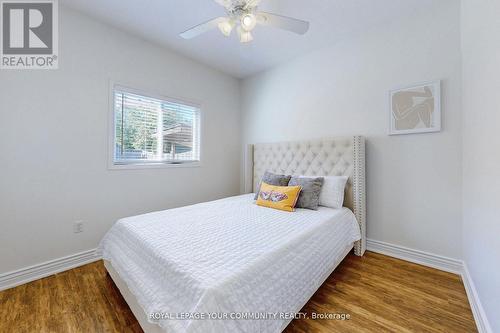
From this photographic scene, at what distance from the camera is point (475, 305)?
4.79 feet

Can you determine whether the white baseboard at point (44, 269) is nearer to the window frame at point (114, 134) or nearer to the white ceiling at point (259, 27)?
the window frame at point (114, 134)

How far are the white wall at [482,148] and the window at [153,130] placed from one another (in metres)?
3.10

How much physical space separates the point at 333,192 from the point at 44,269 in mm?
3081

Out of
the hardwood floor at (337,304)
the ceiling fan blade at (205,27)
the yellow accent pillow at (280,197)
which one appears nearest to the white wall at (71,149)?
the hardwood floor at (337,304)

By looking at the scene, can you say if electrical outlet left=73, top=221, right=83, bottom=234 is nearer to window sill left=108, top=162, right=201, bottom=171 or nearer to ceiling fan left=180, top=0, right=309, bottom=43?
window sill left=108, top=162, right=201, bottom=171

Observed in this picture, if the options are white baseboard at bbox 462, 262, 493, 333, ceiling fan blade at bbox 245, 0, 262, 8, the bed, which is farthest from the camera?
ceiling fan blade at bbox 245, 0, 262, 8

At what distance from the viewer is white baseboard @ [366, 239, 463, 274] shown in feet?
6.56

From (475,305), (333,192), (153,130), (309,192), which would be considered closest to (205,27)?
(153,130)

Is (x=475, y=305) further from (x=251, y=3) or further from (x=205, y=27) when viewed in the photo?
(x=205, y=27)

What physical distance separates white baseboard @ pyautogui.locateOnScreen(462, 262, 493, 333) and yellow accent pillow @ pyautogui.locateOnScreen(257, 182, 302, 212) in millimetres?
1451

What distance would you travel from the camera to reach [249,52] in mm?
2975

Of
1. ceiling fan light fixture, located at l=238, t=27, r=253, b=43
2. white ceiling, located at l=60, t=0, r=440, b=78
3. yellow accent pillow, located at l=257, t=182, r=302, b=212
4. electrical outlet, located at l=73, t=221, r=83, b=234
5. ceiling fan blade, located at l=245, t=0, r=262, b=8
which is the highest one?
white ceiling, located at l=60, t=0, r=440, b=78

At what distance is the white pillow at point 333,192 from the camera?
2.38 m

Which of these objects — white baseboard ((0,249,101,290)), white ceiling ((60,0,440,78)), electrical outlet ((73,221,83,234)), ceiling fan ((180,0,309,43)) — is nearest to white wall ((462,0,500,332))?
white ceiling ((60,0,440,78))
